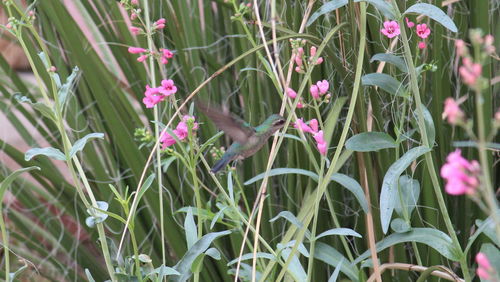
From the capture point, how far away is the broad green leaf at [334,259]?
118 centimetres

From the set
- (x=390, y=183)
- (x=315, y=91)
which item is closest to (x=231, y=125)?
(x=315, y=91)

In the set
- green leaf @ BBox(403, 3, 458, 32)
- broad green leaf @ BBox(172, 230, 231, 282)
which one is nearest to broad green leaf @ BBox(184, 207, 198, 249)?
broad green leaf @ BBox(172, 230, 231, 282)

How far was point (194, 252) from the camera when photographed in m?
1.08

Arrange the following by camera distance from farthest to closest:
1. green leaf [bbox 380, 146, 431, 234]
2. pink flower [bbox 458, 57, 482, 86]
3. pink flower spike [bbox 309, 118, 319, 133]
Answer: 1. pink flower spike [bbox 309, 118, 319, 133]
2. green leaf [bbox 380, 146, 431, 234]
3. pink flower [bbox 458, 57, 482, 86]

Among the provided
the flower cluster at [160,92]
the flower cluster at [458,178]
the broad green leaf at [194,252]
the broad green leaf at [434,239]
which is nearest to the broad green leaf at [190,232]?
the broad green leaf at [194,252]

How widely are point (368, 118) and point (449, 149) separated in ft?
0.69

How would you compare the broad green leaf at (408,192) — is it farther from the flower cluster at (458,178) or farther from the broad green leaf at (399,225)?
the flower cluster at (458,178)

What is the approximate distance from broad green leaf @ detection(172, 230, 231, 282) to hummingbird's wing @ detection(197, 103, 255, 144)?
0.14 meters

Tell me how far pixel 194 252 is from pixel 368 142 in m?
0.29

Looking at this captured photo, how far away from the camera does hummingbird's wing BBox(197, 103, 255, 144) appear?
41.6 inches

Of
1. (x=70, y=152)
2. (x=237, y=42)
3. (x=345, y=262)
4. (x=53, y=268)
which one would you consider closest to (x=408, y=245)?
(x=345, y=262)

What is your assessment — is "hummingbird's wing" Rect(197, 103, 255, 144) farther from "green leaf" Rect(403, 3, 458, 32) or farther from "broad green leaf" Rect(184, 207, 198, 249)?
"green leaf" Rect(403, 3, 458, 32)

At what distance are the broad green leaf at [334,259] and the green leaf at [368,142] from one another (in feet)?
0.61

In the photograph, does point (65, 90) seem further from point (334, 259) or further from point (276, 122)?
point (334, 259)
